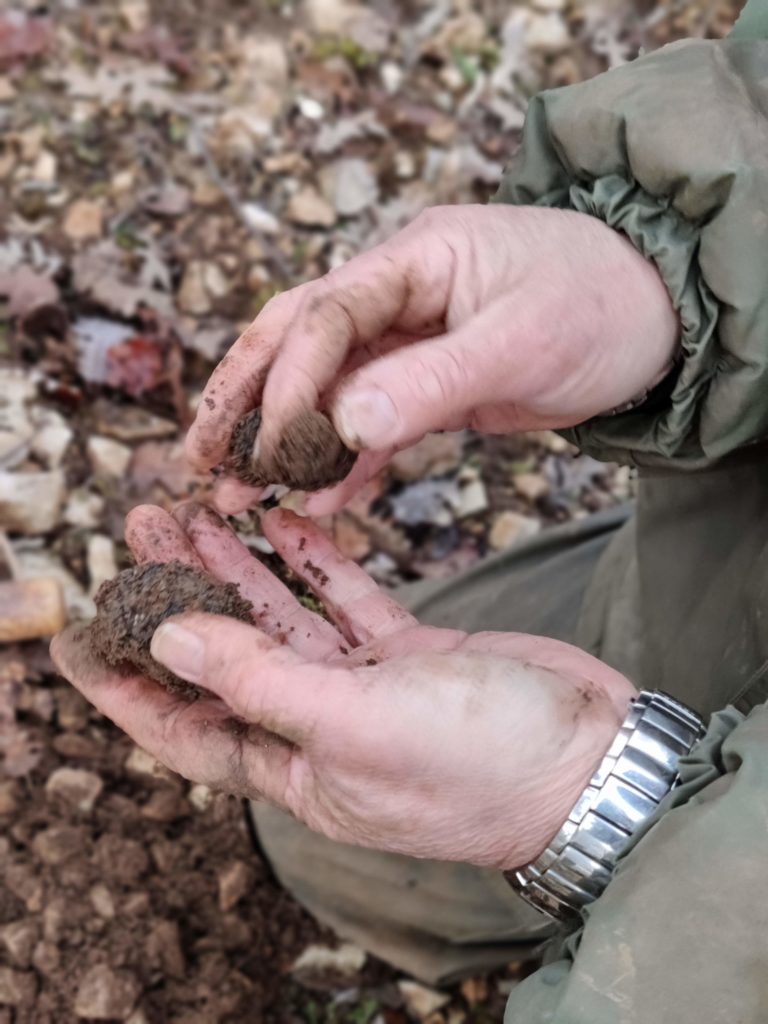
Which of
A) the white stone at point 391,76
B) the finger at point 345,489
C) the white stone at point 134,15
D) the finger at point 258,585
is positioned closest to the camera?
the finger at point 258,585

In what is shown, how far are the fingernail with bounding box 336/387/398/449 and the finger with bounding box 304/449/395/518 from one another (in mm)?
492

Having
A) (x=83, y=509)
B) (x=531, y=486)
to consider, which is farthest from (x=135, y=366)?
(x=531, y=486)

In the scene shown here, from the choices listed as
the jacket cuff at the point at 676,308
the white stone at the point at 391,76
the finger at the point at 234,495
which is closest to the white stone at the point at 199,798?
the finger at the point at 234,495

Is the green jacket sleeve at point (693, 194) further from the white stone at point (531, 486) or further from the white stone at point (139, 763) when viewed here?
the white stone at point (531, 486)

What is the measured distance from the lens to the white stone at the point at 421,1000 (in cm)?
303

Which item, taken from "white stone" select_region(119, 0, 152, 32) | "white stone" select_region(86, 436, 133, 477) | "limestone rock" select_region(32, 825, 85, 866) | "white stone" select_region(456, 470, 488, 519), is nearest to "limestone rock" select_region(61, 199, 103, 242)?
"white stone" select_region(86, 436, 133, 477)

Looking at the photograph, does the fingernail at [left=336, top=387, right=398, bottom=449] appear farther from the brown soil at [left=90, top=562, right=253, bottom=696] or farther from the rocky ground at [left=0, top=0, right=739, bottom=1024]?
the rocky ground at [left=0, top=0, right=739, bottom=1024]

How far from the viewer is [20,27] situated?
4660 millimetres

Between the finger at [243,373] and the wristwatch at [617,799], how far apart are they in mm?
976

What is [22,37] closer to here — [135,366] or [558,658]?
[135,366]

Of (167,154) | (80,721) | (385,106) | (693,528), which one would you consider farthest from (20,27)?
(693,528)

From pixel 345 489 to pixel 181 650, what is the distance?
690 mm

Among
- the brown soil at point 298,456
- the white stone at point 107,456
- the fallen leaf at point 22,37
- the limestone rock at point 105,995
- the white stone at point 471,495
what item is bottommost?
the limestone rock at point 105,995

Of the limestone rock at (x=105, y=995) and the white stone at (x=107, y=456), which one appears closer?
the limestone rock at (x=105, y=995)
